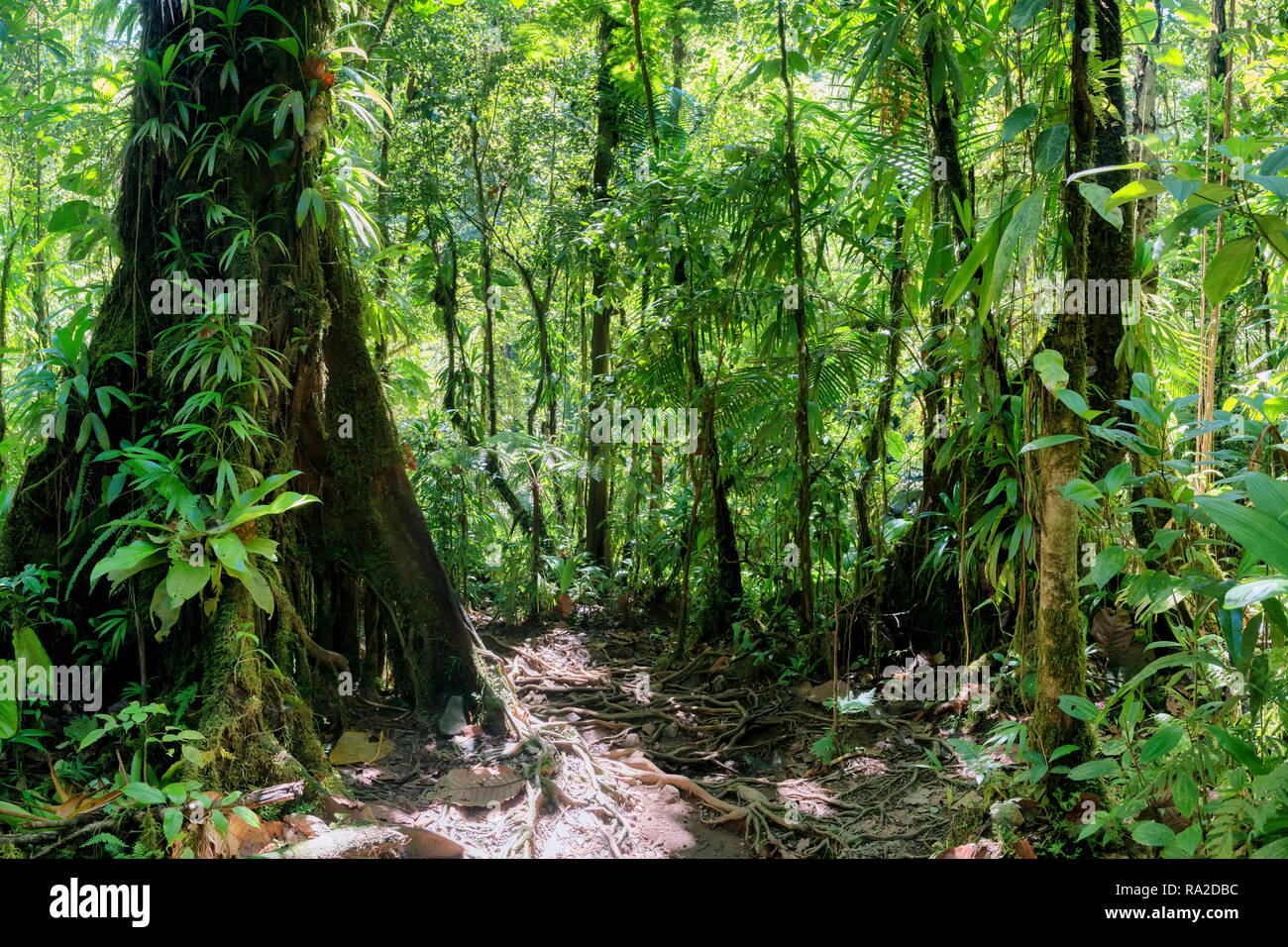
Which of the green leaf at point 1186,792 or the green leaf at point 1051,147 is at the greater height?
the green leaf at point 1051,147

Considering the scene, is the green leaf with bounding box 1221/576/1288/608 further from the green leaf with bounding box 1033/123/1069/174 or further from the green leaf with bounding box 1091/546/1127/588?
the green leaf with bounding box 1033/123/1069/174

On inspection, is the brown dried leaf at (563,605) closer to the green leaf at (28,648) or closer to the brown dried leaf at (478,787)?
the brown dried leaf at (478,787)

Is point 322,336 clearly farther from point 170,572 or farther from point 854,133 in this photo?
point 854,133

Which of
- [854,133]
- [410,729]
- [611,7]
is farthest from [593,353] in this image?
[410,729]

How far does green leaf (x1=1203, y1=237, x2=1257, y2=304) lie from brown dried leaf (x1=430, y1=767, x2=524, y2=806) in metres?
2.86

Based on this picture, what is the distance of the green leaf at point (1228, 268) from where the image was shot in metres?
1.88

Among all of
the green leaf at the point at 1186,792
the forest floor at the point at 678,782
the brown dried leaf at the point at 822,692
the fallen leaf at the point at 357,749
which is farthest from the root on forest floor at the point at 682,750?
the green leaf at the point at 1186,792

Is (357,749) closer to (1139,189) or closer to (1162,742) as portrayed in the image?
(1162,742)

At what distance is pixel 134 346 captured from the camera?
3.16 metres

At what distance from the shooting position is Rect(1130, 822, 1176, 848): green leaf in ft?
6.79

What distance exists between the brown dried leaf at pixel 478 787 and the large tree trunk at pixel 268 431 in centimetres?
49

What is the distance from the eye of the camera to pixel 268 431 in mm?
3330

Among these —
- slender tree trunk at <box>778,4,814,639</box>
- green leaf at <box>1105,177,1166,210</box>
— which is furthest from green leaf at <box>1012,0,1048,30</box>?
slender tree trunk at <box>778,4,814,639</box>
